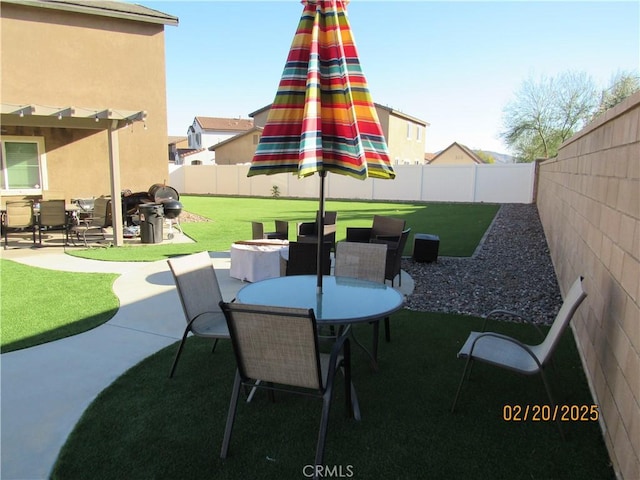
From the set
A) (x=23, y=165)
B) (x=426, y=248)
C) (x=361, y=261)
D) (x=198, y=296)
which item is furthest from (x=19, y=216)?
(x=426, y=248)

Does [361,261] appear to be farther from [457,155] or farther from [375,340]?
[457,155]

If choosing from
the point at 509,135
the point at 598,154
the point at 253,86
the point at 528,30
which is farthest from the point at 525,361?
the point at 509,135

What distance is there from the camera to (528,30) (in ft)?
31.3

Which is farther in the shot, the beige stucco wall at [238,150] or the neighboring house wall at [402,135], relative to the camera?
the beige stucco wall at [238,150]

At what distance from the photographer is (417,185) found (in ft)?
87.2

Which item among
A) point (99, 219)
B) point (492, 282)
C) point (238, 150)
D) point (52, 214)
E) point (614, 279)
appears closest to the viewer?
point (614, 279)

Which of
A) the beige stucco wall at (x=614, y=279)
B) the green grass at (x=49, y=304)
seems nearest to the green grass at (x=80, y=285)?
the green grass at (x=49, y=304)

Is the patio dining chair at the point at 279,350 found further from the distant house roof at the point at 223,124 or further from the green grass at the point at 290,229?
the distant house roof at the point at 223,124

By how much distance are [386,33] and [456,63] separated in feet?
14.0

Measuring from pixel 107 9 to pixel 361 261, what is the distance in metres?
14.2

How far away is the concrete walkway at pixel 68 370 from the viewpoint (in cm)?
288

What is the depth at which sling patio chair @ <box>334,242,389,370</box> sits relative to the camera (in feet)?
15.2

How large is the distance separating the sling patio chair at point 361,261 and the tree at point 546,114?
3356 centimetres

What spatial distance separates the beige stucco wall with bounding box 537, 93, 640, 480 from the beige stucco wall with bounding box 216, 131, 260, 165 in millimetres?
34766
